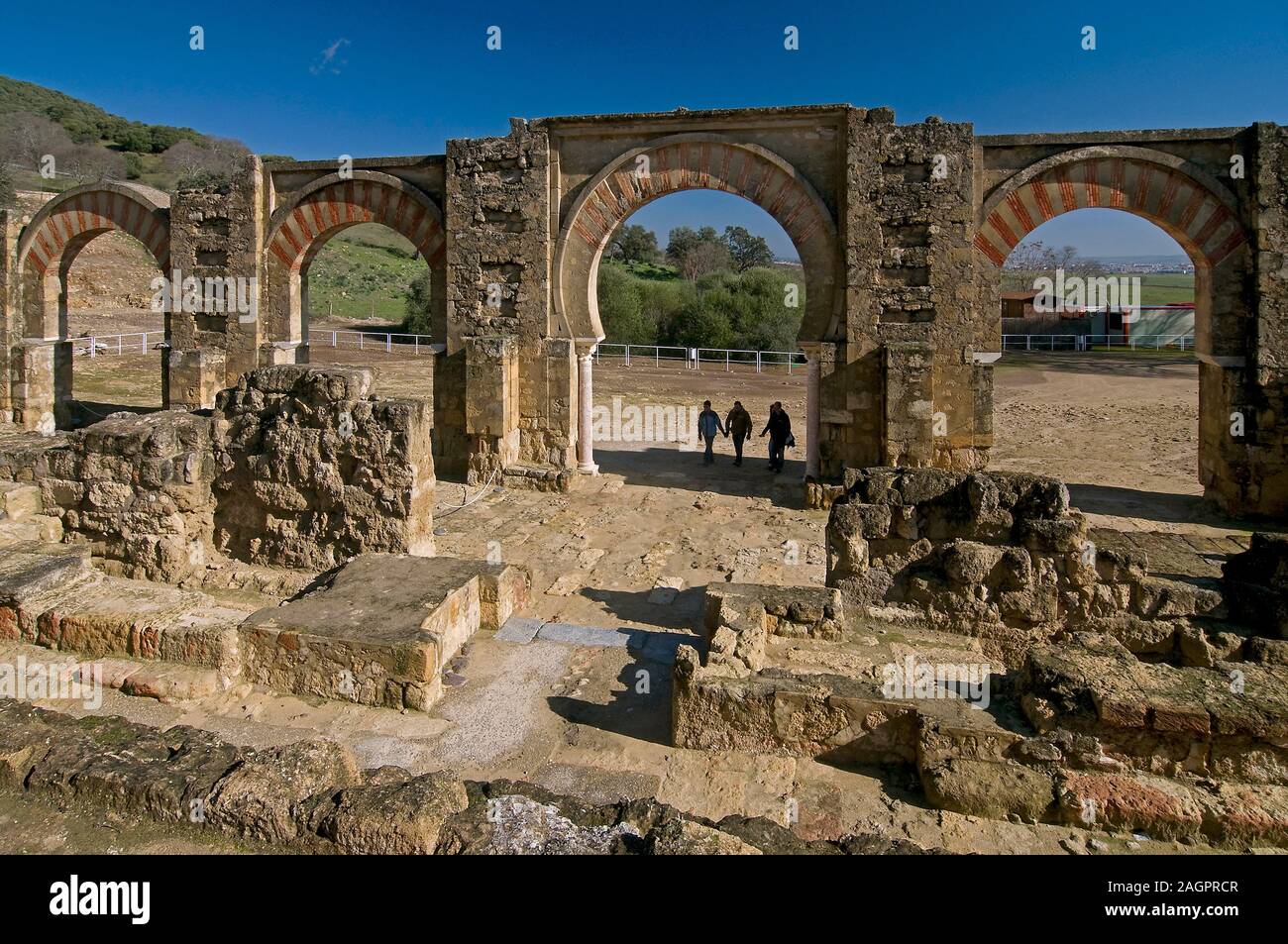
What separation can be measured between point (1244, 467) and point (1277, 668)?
6208 mm

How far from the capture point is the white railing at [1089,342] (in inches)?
1070

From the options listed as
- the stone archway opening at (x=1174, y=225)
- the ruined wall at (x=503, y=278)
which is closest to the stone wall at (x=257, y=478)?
the ruined wall at (x=503, y=278)

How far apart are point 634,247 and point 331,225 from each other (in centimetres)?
3873

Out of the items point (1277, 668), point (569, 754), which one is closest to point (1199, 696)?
point (1277, 668)

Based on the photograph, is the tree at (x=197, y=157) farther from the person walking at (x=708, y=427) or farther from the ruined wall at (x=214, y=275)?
the person walking at (x=708, y=427)

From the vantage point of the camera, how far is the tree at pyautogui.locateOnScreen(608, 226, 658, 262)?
48.1m

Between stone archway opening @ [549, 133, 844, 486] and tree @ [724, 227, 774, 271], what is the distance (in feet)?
125

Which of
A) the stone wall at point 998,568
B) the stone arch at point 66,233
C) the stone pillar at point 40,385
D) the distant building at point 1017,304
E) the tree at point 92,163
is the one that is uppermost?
the tree at point 92,163

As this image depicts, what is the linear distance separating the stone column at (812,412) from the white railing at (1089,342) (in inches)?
773

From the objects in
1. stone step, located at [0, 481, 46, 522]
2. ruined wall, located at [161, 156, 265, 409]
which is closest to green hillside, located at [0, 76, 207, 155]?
ruined wall, located at [161, 156, 265, 409]

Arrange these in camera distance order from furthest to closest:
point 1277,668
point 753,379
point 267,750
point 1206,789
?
1. point 753,379
2. point 1277,668
3. point 1206,789
4. point 267,750

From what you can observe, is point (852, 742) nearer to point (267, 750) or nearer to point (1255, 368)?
point (267, 750)

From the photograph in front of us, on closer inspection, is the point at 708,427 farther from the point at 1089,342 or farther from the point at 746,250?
the point at 746,250

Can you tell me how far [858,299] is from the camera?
30.9 ft
